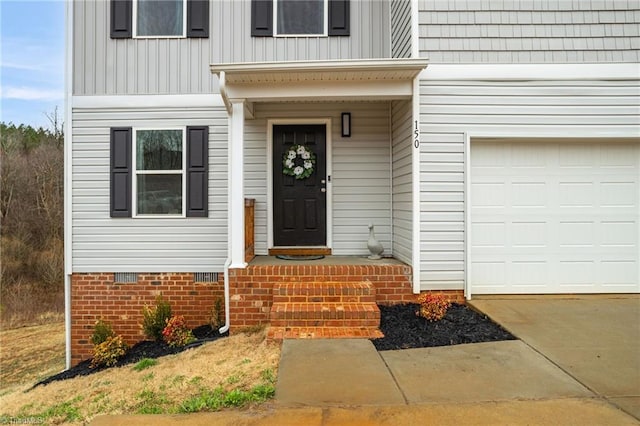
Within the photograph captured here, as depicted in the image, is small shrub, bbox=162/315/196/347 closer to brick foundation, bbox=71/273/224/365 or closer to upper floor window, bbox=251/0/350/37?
brick foundation, bbox=71/273/224/365

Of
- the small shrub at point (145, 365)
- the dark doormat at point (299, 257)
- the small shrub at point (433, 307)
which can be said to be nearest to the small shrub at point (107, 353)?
the small shrub at point (145, 365)

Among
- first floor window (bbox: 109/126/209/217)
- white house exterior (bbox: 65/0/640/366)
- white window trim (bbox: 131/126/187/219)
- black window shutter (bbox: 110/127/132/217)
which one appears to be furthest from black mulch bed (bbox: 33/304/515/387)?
black window shutter (bbox: 110/127/132/217)

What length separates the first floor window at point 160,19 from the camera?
230 inches

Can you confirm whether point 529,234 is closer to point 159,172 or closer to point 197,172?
point 197,172

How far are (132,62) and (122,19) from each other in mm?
638

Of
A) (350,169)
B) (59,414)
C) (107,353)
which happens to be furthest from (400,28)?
(107,353)

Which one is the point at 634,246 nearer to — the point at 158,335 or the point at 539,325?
the point at 539,325

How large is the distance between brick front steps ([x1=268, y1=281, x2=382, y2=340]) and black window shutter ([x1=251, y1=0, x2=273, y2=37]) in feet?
12.4

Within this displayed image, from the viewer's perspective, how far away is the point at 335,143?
5879mm

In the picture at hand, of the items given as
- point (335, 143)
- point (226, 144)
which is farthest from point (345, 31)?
point (226, 144)

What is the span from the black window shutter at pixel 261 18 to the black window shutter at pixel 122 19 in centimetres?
179

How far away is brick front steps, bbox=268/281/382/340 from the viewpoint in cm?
391

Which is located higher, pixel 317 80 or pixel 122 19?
pixel 122 19

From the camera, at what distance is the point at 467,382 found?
2.82m
